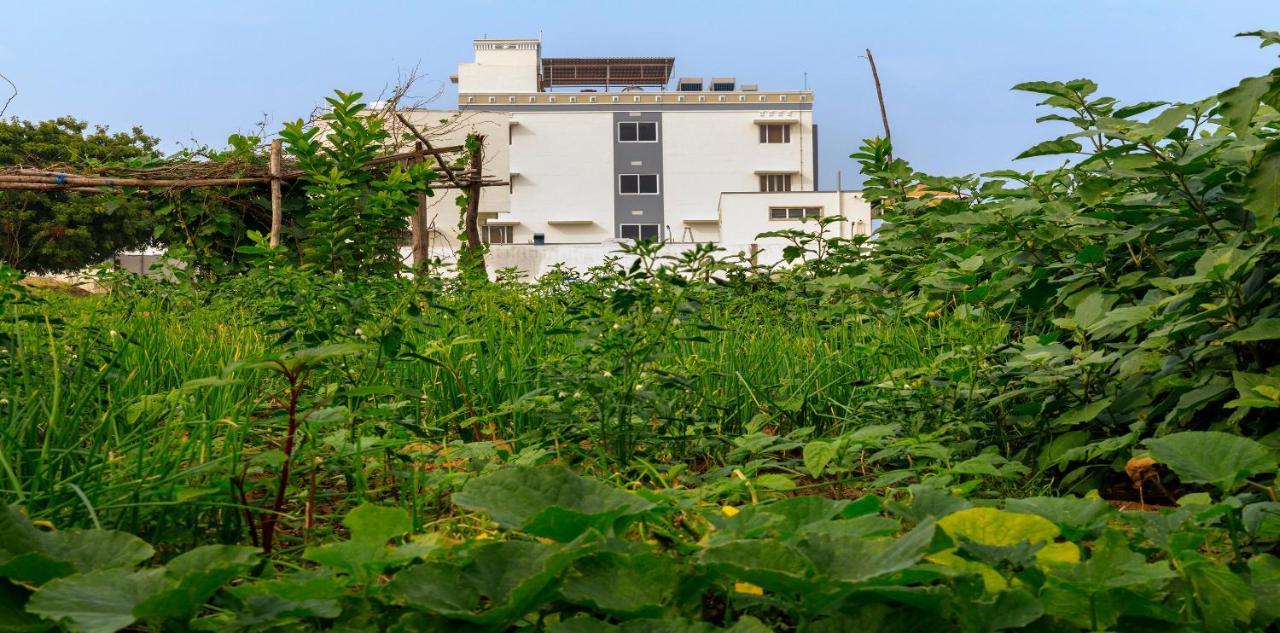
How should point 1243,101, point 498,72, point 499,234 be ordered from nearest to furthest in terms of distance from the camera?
point 1243,101, point 499,234, point 498,72

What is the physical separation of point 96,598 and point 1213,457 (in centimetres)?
149

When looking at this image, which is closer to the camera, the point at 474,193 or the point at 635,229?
the point at 474,193

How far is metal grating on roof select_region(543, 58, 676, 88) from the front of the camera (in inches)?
2077

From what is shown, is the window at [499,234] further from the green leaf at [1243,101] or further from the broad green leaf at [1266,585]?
the broad green leaf at [1266,585]

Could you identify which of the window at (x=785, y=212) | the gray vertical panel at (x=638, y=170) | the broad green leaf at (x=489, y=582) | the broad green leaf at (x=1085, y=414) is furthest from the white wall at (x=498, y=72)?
the broad green leaf at (x=489, y=582)

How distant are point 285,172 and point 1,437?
9.44 meters

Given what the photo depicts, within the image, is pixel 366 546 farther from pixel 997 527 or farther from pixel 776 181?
pixel 776 181

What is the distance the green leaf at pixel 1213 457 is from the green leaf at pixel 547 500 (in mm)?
835

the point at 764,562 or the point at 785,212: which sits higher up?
the point at 785,212

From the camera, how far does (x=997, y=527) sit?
48.6 inches

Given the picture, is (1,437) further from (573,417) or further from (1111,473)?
(1111,473)

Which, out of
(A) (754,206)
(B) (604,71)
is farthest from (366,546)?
(B) (604,71)

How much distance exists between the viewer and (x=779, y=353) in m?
3.41

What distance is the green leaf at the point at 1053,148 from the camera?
120 inches
